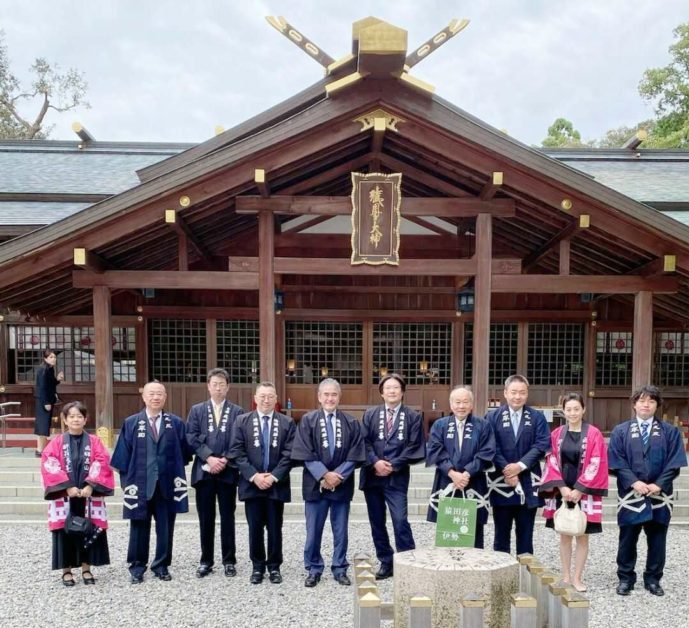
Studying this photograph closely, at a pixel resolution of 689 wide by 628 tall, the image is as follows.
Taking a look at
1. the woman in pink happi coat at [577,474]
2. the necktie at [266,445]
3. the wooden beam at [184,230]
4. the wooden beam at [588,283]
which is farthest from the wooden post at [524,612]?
the wooden beam at [184,230]

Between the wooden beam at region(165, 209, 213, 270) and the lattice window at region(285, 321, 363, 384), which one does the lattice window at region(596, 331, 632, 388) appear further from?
the wooden beam at region(165, 209, 213, 270)

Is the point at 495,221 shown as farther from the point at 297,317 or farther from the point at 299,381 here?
the point at 299,381

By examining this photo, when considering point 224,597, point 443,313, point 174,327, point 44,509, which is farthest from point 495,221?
point 44,509

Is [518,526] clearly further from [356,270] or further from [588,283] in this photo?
[588,283]

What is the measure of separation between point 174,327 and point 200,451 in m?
6.25

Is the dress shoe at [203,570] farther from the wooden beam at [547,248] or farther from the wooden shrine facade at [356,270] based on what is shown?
the wooden beam at [547,248]

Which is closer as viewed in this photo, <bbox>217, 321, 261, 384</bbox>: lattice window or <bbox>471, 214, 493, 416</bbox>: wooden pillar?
<bbox>471, 214, 493, 416</bbox>: wooden pillar

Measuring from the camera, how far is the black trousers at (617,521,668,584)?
4.69 metres

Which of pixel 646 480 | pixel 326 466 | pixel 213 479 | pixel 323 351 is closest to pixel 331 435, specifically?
pixel 326 466

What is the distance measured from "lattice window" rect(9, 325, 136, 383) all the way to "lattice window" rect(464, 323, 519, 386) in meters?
6.79

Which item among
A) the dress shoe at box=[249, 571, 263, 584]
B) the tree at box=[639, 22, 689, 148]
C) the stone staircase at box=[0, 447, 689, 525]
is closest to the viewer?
the dress shoe at box=[249, 571, 263, 584]

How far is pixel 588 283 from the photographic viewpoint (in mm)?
7891

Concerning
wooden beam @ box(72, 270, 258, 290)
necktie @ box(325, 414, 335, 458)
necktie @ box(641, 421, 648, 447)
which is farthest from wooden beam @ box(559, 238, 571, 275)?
necktie @ box(325, 414, 335, 458)

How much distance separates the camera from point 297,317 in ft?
34.9
